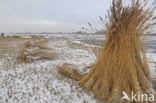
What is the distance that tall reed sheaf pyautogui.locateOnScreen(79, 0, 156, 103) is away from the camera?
183 centimetres

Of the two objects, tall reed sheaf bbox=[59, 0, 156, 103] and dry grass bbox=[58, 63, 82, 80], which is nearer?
tall reed sheaf bbox=[59, 0, 156, 103]

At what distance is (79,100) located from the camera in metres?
2.15

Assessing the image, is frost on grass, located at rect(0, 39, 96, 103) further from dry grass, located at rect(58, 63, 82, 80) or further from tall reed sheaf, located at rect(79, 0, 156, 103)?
tall reed sheaf, located at rect(79, 0, 156, 103)

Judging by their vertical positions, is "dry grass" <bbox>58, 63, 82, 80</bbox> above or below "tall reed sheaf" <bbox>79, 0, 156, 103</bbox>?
below

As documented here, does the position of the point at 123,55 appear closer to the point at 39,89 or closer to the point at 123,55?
the point at 123,55

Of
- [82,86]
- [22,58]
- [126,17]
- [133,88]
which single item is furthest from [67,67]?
[22,58]

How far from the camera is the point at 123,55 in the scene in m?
1.94

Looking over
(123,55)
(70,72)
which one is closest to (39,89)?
(70,72)

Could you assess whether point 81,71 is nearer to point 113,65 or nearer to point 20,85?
point 113,65

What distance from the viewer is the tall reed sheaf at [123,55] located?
1.83 m

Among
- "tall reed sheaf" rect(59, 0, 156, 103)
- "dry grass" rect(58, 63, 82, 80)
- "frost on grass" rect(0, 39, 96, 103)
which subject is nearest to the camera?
"tall reed sheaf" rect(59, 0, 156, 103)

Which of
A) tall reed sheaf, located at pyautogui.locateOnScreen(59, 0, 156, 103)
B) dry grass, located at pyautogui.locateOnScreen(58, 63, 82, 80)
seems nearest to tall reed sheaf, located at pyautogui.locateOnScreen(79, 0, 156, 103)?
tall reed sheaf, located at pyautogui.locateOnScreen(59, 0, 156, 103)

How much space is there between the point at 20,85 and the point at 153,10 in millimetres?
3378

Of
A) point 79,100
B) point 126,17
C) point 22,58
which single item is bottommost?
point 79,100
